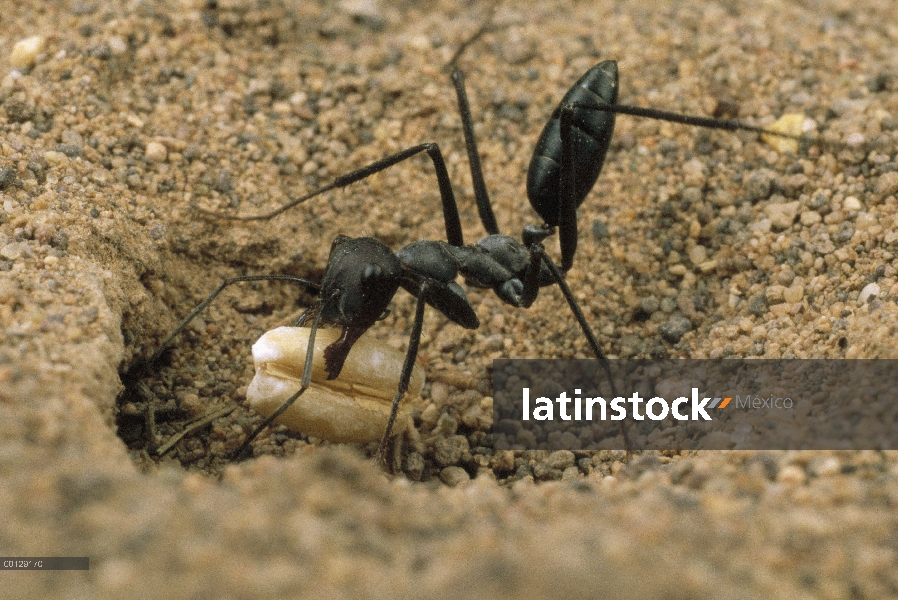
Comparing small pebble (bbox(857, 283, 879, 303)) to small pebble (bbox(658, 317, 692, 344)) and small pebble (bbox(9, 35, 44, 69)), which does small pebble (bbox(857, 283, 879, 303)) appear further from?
small pebble (bbox(9, 35, 44, 69))

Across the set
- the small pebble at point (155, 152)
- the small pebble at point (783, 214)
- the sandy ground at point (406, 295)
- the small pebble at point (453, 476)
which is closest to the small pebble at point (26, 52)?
the sandy ground at point (406, 295)

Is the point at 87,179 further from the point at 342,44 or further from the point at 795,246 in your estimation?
the point at 795,246

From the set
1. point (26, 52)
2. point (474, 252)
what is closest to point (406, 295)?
point (474, 252)

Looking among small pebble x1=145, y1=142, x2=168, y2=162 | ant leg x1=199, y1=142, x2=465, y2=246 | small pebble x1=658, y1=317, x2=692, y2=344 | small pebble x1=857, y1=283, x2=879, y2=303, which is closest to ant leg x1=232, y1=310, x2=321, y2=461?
ant leg x1=199, y1=142, x2=465, y2=246

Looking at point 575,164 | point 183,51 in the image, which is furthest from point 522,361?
point 183,51

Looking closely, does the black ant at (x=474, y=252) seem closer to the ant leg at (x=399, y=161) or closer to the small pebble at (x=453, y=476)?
the ant leg at (x=399, y=161)

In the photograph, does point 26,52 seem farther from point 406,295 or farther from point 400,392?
point 400,392
